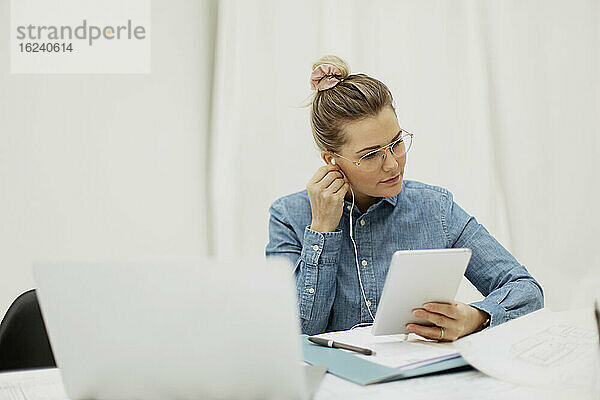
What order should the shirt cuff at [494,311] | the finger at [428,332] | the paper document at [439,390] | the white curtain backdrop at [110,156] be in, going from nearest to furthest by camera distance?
1. the paper document at [439,390]
2. the finger at [428,332]
3. the shirt cuff at [494,311]
4. the white curtain backdrop at [110,156]

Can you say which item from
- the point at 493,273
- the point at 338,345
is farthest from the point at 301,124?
the point at 338,345

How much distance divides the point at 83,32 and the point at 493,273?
1.58 metres

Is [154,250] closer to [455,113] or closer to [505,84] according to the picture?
[455,113]

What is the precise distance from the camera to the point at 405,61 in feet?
7.91

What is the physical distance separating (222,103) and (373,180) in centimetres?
94

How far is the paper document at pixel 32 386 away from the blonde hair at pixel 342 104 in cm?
88

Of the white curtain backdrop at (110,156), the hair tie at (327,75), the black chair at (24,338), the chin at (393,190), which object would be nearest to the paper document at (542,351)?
the chin at (393,190)

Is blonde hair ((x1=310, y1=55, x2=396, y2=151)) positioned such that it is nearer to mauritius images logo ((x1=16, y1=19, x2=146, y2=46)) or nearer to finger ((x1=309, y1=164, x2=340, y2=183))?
finger ((x1=309, y1=164, x2=340, y2=183))

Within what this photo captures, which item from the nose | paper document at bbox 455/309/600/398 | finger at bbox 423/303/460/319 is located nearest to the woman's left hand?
finger at bbox 423/303/460/319

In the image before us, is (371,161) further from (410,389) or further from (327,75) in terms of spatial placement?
(410,389)

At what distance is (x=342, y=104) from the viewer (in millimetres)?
1643

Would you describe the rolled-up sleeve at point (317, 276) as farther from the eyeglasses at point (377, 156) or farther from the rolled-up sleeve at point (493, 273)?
the rolled-up sleeve at point (493, 273)

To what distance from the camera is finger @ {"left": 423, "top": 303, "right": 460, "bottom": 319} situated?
1.18m

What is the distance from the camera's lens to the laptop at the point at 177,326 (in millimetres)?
730
